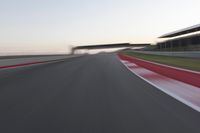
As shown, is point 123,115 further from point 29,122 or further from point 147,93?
point 147,93

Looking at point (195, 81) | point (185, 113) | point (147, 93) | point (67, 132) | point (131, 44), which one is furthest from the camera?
point (131, 44)

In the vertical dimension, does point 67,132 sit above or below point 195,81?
above

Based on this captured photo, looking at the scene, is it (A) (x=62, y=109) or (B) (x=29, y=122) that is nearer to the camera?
(B) (x=29, y=122)

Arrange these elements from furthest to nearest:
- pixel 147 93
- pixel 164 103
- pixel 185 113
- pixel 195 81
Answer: pixel 195 81 → pixel 147 93 → pixel 164 103 → pixel 185 113

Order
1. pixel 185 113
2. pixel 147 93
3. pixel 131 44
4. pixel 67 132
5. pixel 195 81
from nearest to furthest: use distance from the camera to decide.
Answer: pixel 67 132 < pixel 185 113 < pixel 147 93 < pixel 195 81 < pixel 131 44

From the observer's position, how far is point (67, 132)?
507 centimetres

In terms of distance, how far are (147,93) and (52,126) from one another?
4.82 m

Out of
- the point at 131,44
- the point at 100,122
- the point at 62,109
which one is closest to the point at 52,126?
the point at 100,122

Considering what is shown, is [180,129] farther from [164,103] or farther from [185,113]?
[164,103]

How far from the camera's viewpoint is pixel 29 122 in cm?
579

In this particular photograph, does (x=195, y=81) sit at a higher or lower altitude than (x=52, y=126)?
lower

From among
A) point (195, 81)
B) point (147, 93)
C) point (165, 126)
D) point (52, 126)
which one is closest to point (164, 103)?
point (147, 93)

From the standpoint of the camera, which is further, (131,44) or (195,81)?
(131,44)

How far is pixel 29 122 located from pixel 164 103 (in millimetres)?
3576
